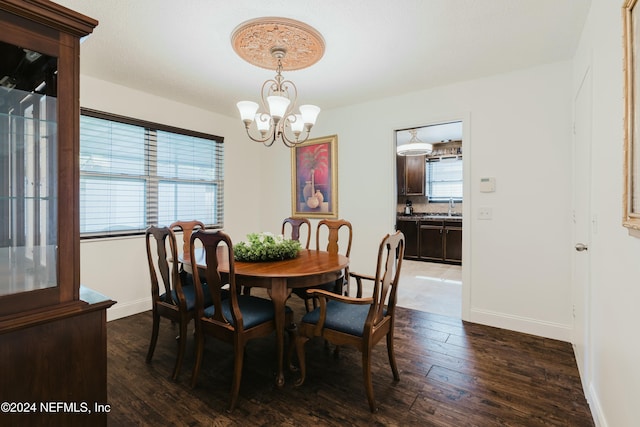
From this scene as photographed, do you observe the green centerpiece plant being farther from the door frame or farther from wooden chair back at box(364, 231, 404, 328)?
the door frame

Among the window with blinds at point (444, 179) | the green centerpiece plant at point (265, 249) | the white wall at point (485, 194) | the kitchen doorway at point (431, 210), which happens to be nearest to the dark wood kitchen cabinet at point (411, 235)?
the kitchen doorway at point (431, 210)

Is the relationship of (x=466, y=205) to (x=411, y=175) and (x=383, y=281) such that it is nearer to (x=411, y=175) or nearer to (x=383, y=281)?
(x=383, y=281)

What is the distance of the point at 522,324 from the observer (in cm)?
288

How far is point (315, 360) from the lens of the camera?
235cm

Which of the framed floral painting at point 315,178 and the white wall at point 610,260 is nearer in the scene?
the white wall at point 610,260

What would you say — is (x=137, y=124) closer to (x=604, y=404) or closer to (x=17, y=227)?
(x=17, y=227)

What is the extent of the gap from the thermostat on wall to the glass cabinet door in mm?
3141

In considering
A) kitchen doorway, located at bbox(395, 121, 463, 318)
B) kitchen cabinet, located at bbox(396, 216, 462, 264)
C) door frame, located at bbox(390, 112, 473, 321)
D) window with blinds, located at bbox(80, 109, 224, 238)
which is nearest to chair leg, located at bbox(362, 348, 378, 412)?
door frame, located at bbox(390, 112, 473, 321)

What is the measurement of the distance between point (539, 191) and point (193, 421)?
312 cm

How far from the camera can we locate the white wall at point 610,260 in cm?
119

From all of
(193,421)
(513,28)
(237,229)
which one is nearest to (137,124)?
(237,229)

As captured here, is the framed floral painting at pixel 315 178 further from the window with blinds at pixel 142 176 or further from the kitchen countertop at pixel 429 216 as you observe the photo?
the kitchen countertop at pixel 429 216

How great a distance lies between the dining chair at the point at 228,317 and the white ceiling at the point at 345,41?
56.9 inches

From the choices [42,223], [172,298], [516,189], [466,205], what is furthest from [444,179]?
[42,223]
